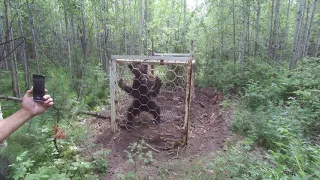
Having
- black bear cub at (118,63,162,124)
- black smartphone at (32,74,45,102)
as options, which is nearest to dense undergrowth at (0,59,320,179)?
black smartphone at (32,74,45,102)

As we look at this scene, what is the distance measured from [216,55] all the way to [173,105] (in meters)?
6.03

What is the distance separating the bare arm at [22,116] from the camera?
1.14 metres

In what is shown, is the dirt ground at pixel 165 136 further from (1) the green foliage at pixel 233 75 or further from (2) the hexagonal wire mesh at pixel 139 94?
(1) the green foliage at pixel 233 75

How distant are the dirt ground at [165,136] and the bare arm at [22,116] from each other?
1210mm

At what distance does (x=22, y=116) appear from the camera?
3.97 ft

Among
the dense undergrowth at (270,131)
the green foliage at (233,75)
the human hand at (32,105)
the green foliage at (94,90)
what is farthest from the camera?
the green foliage at (233,75)

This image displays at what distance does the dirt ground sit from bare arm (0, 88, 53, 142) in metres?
1.21

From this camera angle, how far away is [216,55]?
935 cm

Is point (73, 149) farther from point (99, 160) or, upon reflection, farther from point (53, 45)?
point (53, 45)

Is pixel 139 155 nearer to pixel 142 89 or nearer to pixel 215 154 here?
pixel 215 154

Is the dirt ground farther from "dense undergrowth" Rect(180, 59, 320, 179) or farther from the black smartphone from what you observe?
the black smartphone

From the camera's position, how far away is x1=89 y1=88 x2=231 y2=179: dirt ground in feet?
8.24

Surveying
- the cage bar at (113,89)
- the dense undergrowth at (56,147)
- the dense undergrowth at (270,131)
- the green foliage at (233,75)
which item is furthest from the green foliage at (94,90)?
the green foliage at (233,75)

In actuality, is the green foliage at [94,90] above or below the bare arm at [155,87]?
below
